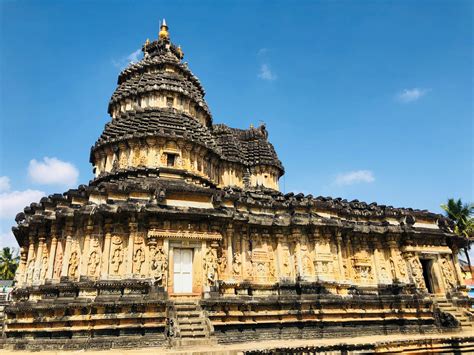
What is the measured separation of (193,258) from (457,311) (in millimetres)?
15685

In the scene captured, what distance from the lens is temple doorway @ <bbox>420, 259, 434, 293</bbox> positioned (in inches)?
873

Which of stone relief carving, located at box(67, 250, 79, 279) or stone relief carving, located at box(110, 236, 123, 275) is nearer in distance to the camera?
stone relief carving, located at box(110, 236, 123, 275)

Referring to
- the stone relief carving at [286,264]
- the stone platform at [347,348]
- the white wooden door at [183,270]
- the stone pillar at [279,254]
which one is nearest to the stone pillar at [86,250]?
the stone platform at [347,348]

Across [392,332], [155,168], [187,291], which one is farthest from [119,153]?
[392,332]

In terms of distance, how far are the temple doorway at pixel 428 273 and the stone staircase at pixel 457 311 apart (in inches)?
31.6

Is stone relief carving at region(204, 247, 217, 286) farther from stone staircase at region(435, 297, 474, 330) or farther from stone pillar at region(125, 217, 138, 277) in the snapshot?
stone staircase at region(435, 297, 474, 330)

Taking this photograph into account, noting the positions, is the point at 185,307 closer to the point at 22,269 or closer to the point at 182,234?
the point at 182,234

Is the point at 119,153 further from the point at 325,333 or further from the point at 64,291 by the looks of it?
the point at 325,333

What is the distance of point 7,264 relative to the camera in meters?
55.7

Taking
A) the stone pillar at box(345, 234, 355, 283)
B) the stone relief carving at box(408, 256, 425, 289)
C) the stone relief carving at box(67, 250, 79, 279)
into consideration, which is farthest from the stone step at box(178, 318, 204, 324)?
the stone relief carving at box(408, 256, 425, 289)

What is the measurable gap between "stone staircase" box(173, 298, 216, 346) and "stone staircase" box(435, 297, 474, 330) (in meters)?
14.0

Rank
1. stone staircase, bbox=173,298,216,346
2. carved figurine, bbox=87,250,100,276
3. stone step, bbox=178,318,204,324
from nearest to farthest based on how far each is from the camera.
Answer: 1. stone staircase, bbox=173,298,216,346
2. stone step, bbox=178,318,204,324
3. carved figurine, bbox=87,250,100,276

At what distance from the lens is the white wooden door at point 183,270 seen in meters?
15.8

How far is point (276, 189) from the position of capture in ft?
108
